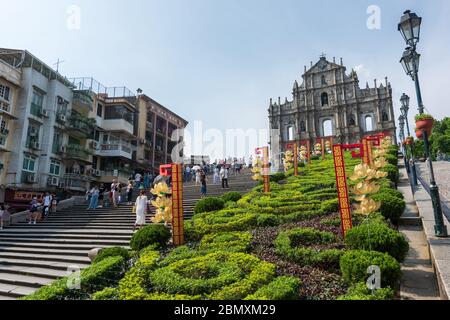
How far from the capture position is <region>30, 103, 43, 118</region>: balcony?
2753 cm

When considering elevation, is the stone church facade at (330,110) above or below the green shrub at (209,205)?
above

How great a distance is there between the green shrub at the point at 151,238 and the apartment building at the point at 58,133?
18.7m

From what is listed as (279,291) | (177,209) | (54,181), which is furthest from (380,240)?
(54,181)

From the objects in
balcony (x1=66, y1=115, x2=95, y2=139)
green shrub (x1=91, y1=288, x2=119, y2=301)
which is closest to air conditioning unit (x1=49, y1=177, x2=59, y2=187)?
balcony (x1=66, y1=115, x2=95, y2=139)

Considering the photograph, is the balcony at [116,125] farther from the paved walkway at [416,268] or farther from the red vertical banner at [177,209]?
the paved walkway at [416,268]

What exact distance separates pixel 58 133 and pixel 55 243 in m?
20.7

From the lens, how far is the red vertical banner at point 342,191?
334 inches

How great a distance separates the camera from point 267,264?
7031 millimetres

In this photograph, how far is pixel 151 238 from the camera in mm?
9977

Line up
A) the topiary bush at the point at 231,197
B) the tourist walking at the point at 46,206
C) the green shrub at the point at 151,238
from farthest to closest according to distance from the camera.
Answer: the tourist walking at the point at 46,206
the topiary bush at the point at 231,197
the green shrub at the point at 151,238

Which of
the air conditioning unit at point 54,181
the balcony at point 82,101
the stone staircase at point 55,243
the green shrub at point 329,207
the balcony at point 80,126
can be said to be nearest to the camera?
the stone staircase at point 55,243

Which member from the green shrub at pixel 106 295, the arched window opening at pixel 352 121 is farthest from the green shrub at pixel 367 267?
the arched window opening at pixel 352 121
